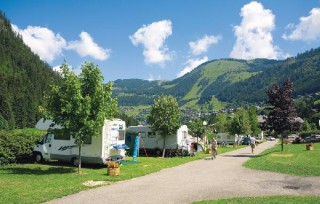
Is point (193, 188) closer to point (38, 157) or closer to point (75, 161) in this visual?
point (75, 161)

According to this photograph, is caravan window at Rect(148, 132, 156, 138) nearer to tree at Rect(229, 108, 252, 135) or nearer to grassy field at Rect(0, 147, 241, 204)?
grassy field at Rect(0, 147, 241, 204)

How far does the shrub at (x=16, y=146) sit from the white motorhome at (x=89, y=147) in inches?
24.1

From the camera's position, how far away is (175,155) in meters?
36.6

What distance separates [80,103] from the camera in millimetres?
20016

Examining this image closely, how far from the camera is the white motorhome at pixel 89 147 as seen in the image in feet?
76.2

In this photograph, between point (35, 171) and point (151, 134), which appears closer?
point (35, 171)

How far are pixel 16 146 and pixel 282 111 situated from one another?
2536 cm

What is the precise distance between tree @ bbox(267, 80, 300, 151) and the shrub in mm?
23422

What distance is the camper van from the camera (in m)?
36.8

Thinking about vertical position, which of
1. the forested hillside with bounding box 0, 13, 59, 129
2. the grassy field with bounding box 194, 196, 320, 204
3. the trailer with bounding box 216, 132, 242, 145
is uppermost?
the forested hillside with bounding box 0, 13, 59, 129

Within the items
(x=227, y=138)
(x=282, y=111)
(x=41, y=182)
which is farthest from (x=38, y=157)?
(x=227, y=138)

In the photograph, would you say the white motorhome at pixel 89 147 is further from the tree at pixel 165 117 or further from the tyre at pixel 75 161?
the tree at pixel 165 117

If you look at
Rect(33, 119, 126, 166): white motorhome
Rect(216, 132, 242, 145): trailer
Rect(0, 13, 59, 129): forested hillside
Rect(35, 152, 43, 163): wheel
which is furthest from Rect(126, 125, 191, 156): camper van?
Rect(0, 13, 59, 129): forested hillside

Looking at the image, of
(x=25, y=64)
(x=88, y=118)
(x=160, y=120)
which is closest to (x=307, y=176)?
(x=88, y=118)
